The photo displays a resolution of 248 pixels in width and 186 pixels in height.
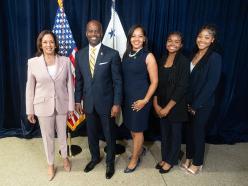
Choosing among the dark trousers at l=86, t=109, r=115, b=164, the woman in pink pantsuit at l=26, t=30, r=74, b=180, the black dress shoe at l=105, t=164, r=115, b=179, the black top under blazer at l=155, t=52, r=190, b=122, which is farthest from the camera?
the black dress shoe at l=105, t=164, r=115, b=179

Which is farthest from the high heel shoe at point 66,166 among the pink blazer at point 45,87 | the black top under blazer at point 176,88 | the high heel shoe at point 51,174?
the black top under blazer at point 176,88

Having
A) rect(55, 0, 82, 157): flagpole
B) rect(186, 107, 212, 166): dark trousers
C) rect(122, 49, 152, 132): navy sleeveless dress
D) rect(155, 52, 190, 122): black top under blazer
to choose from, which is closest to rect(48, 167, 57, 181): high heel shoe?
rect(55, 0, 82, 157): flagpole

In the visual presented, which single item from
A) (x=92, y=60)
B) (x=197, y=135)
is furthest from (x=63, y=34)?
(x=197, y=135)

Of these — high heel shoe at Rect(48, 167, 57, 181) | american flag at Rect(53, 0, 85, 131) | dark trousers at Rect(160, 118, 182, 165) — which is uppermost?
american flag at Rect(53, 0, 85, 131)

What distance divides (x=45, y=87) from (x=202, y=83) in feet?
4.94

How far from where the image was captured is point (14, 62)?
347cm

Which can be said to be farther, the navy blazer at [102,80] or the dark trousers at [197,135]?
the dark trousers at [197,135]

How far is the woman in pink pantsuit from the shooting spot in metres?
2.46

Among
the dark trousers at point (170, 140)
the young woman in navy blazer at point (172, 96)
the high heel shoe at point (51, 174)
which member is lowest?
the high heel shoe at point (51, 174)

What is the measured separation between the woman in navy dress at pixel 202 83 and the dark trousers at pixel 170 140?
0.62 ft

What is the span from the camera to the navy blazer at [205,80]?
2531 mm

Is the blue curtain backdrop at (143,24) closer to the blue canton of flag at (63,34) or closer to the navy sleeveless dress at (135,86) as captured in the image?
the blue canton of flag at (63,34)

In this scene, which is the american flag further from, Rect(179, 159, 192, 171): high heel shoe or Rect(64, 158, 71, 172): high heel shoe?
Rect(179, 159, 192, 171): high heel shoe

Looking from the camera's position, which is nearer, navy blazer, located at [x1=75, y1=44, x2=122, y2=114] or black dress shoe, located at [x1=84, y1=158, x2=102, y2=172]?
navy blazer, located at [x1=75, y1=44, x2=122, y2=114]
